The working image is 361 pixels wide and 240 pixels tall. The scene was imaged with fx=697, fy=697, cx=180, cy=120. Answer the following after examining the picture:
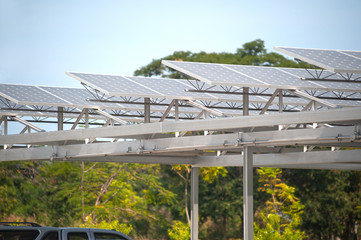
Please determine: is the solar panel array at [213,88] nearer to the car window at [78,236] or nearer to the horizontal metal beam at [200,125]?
the horizontal metal beam at [200,125]

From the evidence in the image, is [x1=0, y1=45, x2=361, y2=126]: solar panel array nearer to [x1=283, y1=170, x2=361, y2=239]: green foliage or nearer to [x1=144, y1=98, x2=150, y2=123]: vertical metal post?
[x1=144, y1=98, x2=150, y2=123]: vertical metal post

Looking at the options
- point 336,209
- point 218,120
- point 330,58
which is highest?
point 330,58

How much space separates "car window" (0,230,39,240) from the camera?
11719 mm

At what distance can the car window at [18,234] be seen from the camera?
11719 millimetres

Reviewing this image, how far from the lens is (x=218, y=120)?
693 inches

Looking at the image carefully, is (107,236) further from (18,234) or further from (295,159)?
(295,159)

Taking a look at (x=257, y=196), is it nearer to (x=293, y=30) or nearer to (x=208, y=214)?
(x=208, y=214)

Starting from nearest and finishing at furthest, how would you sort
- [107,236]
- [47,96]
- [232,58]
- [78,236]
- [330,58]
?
[78,236]
[107,236]
[330,58]
[47,96]
[232,58]

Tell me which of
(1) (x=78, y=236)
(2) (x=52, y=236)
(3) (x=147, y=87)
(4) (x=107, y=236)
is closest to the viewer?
(2) (x=52, y=236)

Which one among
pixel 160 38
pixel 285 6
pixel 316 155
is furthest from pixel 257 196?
pixel 285 6

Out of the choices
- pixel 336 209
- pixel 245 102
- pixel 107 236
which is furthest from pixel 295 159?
pixel 336 209

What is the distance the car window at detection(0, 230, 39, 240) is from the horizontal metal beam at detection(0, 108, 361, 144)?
6699mm

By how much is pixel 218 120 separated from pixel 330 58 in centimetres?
317

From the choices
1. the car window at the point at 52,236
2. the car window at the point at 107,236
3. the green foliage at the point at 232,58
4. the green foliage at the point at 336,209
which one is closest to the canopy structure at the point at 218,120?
the car window at the point at 107,236
